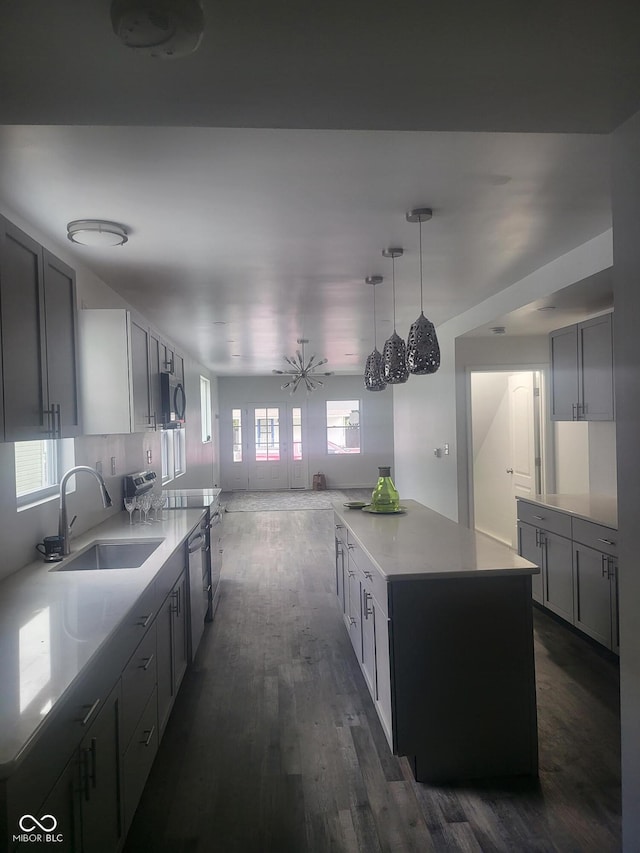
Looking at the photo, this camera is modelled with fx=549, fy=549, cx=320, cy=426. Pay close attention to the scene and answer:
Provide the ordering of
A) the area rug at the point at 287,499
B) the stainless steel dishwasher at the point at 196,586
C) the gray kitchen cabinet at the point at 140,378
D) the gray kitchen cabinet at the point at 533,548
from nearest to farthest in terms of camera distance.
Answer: the gray kitchen cabinet at the point at 140,378 → the stainless steel dishwasher at the point at 196,586 → the gray kitchen cabinet at the point at 533,548 → the area rug at the point at 287,499

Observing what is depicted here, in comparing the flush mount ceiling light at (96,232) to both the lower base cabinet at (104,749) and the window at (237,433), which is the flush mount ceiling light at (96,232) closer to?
the lower base cabinet at (104,749)

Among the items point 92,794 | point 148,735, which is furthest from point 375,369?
point 92,794

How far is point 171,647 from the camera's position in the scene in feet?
9.04

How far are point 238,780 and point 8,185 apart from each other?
262cm

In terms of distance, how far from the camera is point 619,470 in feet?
5.17

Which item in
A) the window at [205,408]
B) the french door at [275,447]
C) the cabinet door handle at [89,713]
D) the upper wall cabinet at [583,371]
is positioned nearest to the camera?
the cabinet door handle at [89,713]

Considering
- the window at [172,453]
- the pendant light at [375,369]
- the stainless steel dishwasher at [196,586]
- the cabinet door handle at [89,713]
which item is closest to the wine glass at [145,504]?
the stainless steel dishwasher at [196,586]

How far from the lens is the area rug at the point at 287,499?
9.73 meters

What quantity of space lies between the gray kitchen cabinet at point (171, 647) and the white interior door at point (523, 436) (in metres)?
3.72

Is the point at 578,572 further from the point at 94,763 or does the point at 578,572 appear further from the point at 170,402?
the point at 170,402

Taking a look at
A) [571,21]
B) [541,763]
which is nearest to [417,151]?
[571,21]

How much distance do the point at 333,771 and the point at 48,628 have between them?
142cm

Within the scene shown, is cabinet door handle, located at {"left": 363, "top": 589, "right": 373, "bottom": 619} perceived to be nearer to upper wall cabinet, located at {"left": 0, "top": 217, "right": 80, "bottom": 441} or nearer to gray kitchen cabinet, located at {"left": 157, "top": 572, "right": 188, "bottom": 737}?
gray kitchen cabinet, located at {"left": 157, "top": 572, "right": 188, "bottom": 737}

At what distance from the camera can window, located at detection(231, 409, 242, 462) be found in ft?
39.3
